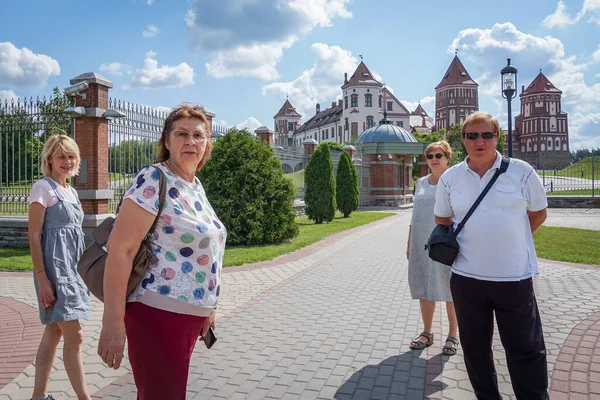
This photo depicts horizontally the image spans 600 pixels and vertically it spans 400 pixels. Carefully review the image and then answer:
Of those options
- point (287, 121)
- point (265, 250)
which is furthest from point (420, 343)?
point (287, 121)

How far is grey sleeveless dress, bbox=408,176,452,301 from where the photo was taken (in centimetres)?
462

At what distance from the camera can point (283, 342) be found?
5.04 m

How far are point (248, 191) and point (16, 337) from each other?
26.5ft

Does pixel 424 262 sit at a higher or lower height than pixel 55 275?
lower

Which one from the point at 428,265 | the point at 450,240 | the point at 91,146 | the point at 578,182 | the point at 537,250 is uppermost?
the point at 91,146

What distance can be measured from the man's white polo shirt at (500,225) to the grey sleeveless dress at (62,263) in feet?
8.94

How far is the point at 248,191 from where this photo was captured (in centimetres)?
1284

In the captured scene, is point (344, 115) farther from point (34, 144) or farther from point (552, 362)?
point (552, 362)

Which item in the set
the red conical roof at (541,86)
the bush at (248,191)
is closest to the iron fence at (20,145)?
the bush at (248,191)

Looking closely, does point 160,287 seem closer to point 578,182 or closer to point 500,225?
point 500,225

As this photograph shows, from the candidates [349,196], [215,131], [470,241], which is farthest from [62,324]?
[349,196]

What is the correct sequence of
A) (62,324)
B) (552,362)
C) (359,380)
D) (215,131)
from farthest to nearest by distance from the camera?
(215,131)
(552,362)
(359,380)
(62,324)

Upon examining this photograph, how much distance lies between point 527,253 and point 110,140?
10.9 meters

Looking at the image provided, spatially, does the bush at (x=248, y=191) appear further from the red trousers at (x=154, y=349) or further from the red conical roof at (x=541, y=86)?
the red conical roof at (x=541, y=86)
